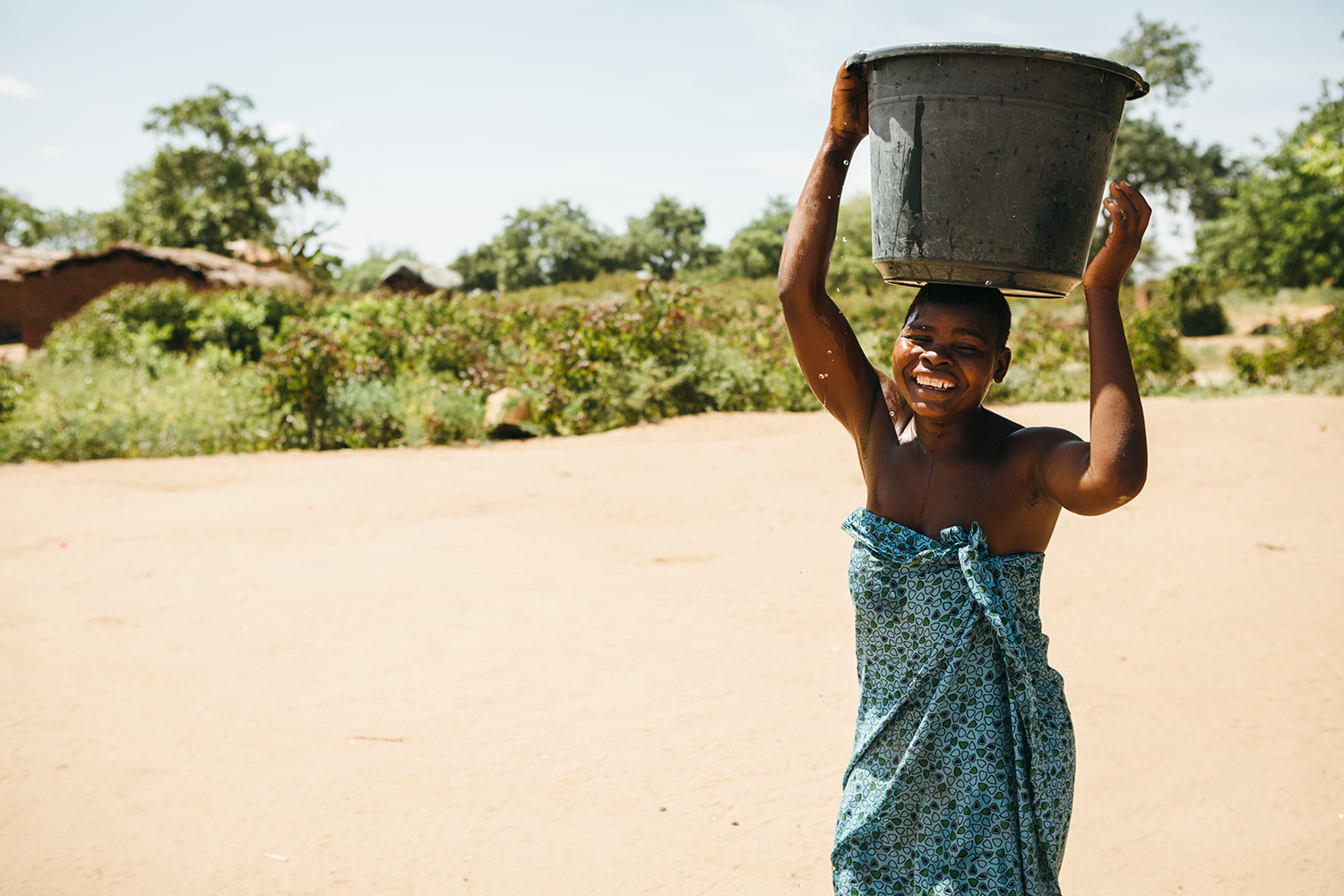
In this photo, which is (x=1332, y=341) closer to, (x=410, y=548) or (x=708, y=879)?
(x=410, y=548)

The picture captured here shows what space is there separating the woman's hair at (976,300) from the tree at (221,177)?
34.5 metres

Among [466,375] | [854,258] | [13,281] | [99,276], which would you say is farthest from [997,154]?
[854,258]

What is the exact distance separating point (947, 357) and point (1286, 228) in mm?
30602

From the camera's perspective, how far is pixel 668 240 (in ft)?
143

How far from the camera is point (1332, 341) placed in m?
12.2

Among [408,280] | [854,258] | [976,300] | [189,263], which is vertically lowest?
[976,300]

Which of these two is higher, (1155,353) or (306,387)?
(1155,353)

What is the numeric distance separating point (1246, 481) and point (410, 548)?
245 inches

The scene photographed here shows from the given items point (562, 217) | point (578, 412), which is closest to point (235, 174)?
point (562, 217)

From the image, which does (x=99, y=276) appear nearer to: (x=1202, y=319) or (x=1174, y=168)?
(x=1202, y=319)

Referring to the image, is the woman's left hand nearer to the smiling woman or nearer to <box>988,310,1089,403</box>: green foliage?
the smiling woman

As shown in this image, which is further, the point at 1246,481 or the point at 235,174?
the point at 235,174

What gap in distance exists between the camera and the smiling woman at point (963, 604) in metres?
1.63

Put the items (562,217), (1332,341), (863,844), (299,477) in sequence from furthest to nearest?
(562,217) → (1332,341) → (299,477) → (863,844)
